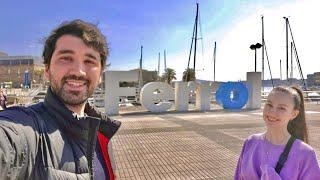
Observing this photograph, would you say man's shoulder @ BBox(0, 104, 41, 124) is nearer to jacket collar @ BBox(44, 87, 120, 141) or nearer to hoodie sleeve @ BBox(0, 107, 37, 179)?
hoodie sleeve @ BBox(0, 107, 37, 179)

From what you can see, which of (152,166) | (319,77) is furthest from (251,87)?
(319,77)

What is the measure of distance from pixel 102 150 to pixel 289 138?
1770 millimetres

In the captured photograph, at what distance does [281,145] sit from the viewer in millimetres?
2943

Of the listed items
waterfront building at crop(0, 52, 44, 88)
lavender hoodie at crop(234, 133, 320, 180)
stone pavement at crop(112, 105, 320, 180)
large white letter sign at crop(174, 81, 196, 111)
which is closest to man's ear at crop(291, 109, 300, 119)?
lavender hoodie at crop(234, 133, 320, 180)

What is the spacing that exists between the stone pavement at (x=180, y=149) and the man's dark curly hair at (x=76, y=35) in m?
2.76

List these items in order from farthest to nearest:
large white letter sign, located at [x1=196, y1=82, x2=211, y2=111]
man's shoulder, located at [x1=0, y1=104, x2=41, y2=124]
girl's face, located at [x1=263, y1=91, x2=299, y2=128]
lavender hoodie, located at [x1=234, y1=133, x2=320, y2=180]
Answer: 1. large white letter sign, located at [x1=196, y1=82, x2=211, y2=111]
2. girl's face, located at [x1=263, y1=91, x2=299, y2=128]
3. lavender hoodie, located at [x1=234, y1=133, x2=320, y2=180]
4. man's shoulder, located at [x1=0, y1=104, x2=41, y2=124]

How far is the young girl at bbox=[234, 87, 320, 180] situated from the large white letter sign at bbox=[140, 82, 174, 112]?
715 inches

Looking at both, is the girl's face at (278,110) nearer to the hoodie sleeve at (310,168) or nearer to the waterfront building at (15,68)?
the hoodie sleeve at (310,168)

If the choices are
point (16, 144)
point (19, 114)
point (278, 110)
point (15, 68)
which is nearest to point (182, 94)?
point (278, 110)

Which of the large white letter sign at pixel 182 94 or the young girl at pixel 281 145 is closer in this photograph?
the young girl at pixel 281 145

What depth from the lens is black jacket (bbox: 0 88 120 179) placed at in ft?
4.11

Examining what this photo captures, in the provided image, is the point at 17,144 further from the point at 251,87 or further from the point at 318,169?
the point at 251,87

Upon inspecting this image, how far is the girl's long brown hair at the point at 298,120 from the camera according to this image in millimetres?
3135

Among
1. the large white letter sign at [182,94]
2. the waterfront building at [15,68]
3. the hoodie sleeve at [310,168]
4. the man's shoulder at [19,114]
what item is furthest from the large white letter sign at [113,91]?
the waterfront building at [15,68]
